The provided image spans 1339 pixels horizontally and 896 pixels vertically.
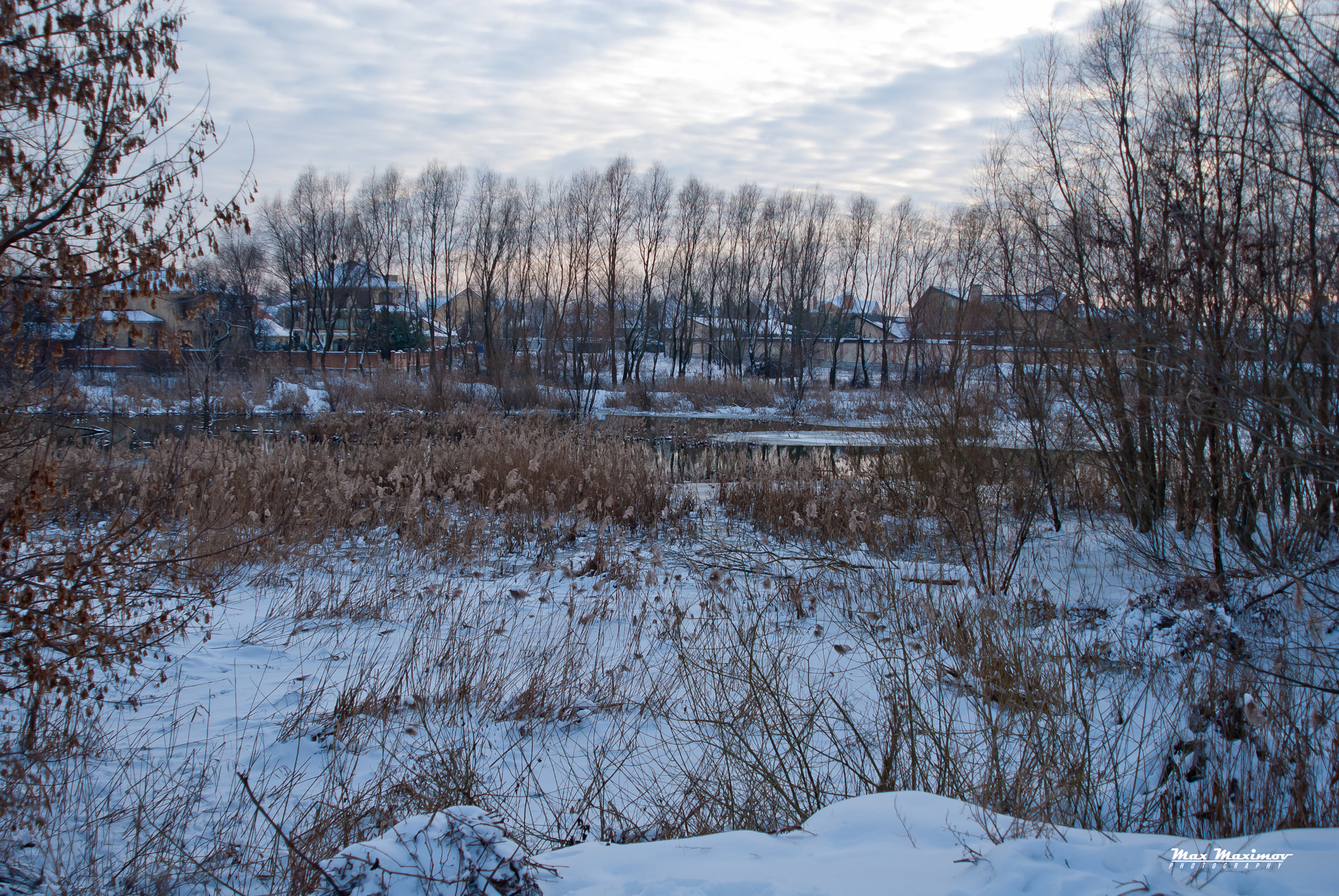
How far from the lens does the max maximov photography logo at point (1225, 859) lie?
85.1 inches

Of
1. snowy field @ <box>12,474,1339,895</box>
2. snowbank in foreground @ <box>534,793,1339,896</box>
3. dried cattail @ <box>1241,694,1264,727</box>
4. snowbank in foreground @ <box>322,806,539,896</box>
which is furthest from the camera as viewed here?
dried cattail @ <box>1241,694,1264,727</box>

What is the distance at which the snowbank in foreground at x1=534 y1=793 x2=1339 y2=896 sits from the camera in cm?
211

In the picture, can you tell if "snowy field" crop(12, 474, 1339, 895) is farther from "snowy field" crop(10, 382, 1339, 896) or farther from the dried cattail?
the dried cattail

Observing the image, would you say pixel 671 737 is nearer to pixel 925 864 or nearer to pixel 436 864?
pixel 925 864

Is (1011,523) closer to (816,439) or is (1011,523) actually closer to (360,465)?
(360,465)

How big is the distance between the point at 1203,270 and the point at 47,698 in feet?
29.3

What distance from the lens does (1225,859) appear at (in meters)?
2.19

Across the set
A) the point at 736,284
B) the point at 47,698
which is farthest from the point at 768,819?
the point at 736,284

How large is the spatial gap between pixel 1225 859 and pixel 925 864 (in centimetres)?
88

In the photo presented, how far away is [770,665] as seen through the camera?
15.9 feet

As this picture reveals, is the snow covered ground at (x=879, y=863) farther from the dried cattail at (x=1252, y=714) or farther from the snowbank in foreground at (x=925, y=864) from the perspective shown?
the dried cattail at (x=1252, y=714)

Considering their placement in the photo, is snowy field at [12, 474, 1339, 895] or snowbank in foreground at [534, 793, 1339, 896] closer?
snowbank in foreground at [534, 793, 1339, 896]

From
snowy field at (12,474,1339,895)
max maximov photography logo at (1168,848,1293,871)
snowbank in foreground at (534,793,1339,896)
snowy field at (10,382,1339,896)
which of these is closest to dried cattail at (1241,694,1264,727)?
snowy field at (10,382,1339,896)

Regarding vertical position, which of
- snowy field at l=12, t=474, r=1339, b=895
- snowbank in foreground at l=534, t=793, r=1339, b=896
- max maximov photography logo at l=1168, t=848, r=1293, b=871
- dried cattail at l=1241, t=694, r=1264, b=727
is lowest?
snowy field at l=12, t=474, r=1339, b=895
